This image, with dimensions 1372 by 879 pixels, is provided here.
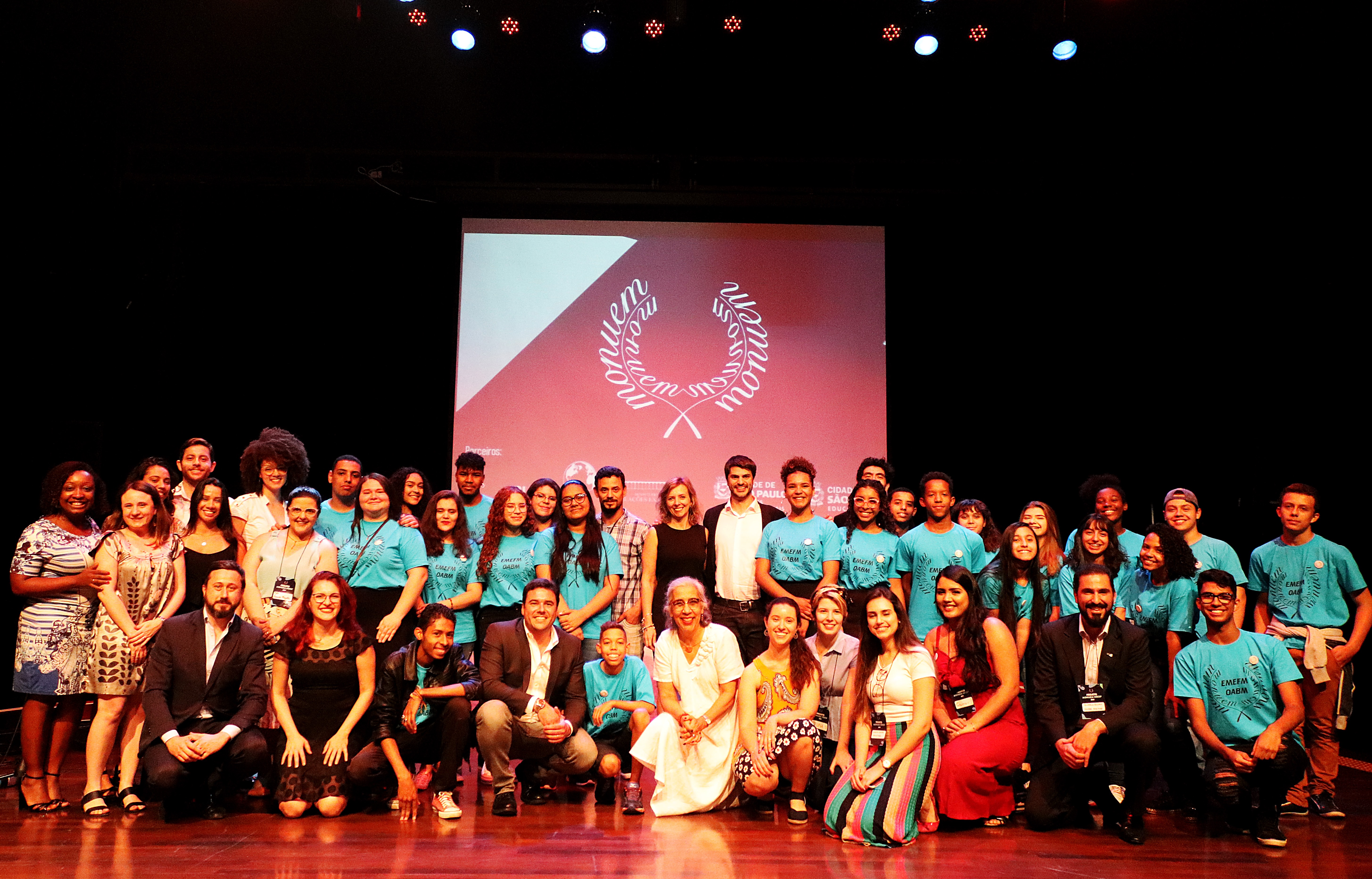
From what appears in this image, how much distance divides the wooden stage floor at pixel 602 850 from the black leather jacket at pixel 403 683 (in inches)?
13.7

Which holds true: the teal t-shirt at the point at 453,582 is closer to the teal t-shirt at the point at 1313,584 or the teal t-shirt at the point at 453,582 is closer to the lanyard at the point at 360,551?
the lanyard at the point at 360,551

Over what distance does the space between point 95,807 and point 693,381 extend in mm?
4261

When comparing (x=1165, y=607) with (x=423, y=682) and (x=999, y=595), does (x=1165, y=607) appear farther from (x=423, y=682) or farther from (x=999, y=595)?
(x=423, y=682)

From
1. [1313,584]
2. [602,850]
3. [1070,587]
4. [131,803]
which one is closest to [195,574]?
[131,803]

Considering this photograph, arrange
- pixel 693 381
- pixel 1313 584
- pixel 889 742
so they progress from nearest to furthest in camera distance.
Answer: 1. pixel 889 742
2. pixel 1313 584
3. pixel 693 381

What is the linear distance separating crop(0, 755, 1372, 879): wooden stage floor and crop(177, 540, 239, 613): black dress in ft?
2.70

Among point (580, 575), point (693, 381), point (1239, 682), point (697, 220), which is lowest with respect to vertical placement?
point (1239, 682)

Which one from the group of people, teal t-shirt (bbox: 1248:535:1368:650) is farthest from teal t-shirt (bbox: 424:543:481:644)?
teal t-shirt (bbox: 1248:535:1368:650)

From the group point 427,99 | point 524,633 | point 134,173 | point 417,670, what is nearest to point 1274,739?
point 524,633

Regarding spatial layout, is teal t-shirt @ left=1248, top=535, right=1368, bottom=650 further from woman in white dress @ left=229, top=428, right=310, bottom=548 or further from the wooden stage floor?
woman in white dress @ left=229, top=428, right=310, bottom=548

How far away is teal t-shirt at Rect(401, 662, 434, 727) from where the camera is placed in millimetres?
4375

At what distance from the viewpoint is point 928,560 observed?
491 cm

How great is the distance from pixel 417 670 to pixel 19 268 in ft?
11.6

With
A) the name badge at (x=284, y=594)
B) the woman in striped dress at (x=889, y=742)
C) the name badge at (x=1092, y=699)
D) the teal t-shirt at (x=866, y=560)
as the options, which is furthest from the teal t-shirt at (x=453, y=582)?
the name badge at (x=1092, y=699)
